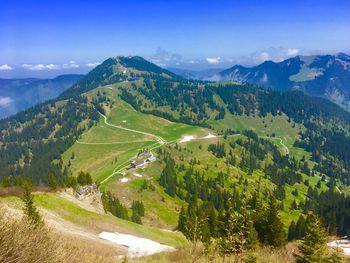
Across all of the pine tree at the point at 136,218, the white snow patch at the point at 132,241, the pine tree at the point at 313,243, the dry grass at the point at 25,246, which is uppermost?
the dry grass at the point at 25,246

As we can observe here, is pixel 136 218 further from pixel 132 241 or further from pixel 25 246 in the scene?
pixel 25 246

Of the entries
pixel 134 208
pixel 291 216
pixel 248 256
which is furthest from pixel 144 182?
pixel 248 256

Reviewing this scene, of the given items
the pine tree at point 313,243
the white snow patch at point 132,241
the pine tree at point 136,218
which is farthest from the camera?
the pine tree at point 136,218

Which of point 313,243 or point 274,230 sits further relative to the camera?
point 274,230

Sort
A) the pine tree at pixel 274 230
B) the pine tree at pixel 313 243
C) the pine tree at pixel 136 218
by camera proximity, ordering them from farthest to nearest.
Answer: the pine tree at pixel 136 218 < the pine tree at pixel 274 230 < the pine tree at pixel 313 243

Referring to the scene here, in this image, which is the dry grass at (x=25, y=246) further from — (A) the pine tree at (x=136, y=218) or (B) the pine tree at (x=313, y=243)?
(A) the pine tree at (x=136, y=218)

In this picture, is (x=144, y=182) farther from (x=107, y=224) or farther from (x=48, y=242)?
(x=48, y=242)

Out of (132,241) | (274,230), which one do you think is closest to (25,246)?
(132,241)

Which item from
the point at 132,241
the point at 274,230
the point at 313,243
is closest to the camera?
the point at 313,243

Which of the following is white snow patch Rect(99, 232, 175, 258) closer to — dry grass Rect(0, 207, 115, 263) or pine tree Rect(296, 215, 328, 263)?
pine tree Rect(296, 215, 328, 263)

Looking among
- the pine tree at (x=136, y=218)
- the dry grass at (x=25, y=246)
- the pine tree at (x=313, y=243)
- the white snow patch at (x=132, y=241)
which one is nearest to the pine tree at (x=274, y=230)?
the white snow patch at (x=132, y=241)

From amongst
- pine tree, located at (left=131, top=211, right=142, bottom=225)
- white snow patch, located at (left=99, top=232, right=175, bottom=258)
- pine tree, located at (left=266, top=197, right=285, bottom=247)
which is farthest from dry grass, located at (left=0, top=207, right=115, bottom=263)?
pine tree, located at (left=131, top=211, right=142, bottom=225)
